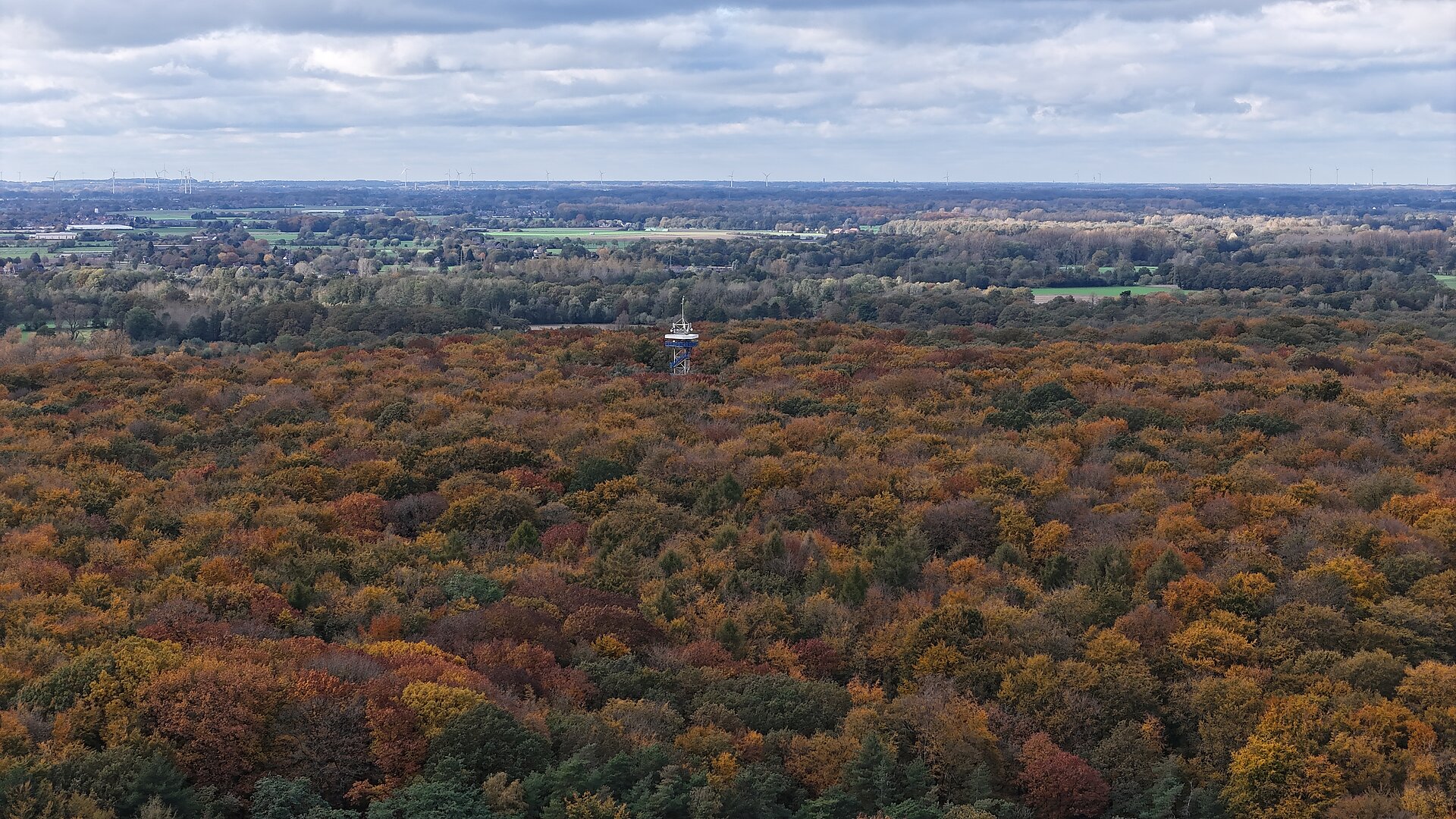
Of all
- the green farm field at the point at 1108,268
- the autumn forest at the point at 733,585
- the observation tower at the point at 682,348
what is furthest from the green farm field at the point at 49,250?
the observation tower at the point at 682,348

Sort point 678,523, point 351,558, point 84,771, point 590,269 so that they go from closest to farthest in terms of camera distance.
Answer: point 84,771 → point 351,558 → point 678,523 → point 590,269

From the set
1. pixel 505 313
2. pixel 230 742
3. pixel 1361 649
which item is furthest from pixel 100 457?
pixel 505 313

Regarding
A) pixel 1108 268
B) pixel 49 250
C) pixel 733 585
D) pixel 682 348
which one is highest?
pixel 49 250

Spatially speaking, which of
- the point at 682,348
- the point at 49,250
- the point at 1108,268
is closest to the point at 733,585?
the point at 682,348

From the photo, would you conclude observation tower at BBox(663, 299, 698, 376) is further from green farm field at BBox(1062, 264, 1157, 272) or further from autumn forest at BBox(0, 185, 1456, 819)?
green farm field at BBox(1062, 264, 1157, 272)

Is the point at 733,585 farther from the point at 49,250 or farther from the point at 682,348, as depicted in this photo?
the point at 49,250

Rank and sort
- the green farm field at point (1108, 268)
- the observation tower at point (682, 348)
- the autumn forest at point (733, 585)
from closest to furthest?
the autumn forest at point (733, 585) → the observation tower at point (682, 348) → the green farm field at point (1108, 268)

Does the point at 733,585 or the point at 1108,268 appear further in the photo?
the point at 1108,268

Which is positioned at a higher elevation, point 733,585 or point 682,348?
point 682,348

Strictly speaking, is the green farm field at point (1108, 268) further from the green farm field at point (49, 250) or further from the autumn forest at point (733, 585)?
the green farm field at point (49, 250)

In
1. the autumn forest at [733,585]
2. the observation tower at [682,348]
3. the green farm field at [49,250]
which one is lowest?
the autumn forest at [733,585]

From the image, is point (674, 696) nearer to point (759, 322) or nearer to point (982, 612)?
point (982, 612)
